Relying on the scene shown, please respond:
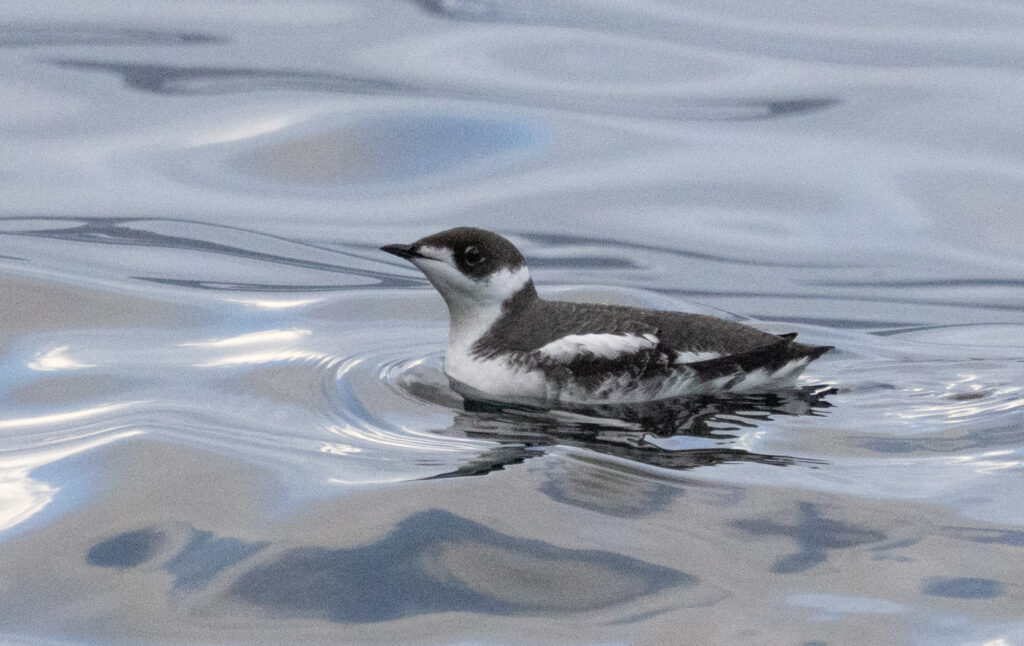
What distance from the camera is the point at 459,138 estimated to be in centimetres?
1408

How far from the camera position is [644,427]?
752cm

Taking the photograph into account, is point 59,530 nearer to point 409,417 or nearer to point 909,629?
point 409,417

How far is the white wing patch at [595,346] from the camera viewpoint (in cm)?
786

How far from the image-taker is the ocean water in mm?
5598

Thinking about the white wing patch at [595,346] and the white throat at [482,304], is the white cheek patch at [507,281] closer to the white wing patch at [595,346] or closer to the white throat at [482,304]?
the white throat at [482,304]

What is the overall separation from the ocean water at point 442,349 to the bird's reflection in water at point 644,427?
3 cm

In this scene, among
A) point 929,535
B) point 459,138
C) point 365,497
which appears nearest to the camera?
point 929,535

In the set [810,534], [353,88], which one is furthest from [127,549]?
[353,88]

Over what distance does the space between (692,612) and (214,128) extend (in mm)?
9854

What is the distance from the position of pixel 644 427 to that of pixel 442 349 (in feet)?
6.40

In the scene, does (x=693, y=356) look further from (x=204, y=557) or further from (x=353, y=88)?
(x=353, y=88)

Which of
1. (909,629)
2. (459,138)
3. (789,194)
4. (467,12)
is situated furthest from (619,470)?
(467,12)

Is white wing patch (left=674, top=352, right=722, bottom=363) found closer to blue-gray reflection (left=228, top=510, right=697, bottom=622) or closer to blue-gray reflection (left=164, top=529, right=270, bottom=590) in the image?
blue-gray reflection (left=228, top=510, right=697, bottom=622)

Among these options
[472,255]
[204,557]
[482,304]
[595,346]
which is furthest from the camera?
[482,304]
